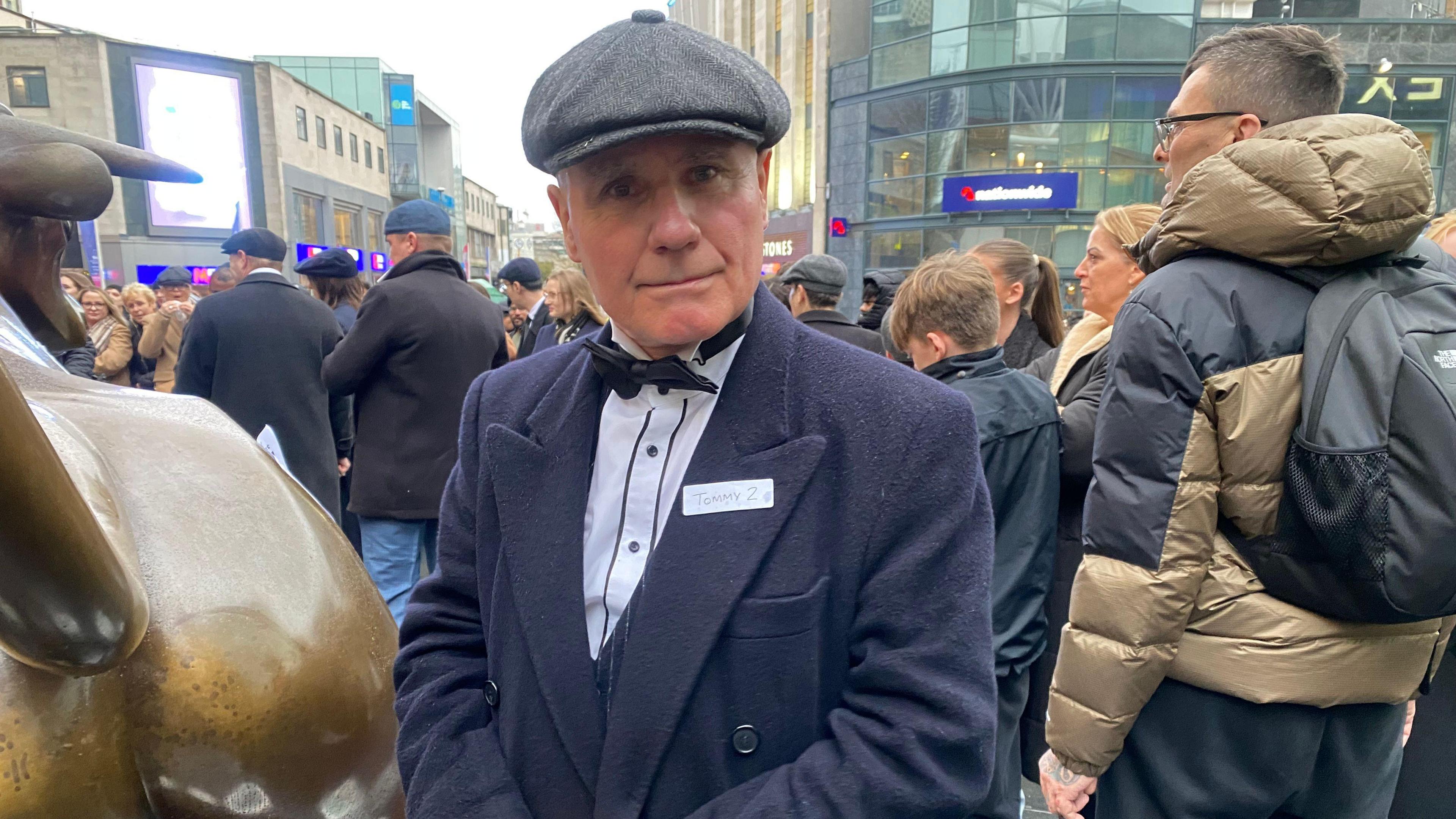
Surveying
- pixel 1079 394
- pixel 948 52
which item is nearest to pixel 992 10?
pixel 948 52

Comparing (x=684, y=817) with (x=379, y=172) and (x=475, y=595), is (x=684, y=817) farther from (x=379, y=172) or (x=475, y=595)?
(x=379, y=172)

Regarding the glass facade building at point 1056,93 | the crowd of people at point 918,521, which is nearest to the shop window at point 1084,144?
the glass facade building at point 1056,93

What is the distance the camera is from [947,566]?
1.10m

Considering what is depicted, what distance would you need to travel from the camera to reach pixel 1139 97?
65.8 feet

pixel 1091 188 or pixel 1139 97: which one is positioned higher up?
pixel 1139 97

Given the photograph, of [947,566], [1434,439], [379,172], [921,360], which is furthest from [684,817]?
[379,172]

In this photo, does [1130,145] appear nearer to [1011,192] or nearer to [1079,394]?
[1011,192]

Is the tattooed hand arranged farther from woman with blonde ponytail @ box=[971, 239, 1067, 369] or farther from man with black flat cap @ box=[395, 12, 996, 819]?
woman with blonde ponytail @ box=[971, 239, 1067, 369]

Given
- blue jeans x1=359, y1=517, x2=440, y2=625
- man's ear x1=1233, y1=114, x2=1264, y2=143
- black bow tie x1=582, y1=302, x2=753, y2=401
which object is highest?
man's ear x1=1233, y1=114, x2=1264, y2=143

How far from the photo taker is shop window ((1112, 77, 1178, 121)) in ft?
65.4

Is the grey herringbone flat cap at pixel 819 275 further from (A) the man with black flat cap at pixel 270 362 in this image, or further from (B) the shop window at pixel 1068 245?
(B) the shop window at pixel 1068 245

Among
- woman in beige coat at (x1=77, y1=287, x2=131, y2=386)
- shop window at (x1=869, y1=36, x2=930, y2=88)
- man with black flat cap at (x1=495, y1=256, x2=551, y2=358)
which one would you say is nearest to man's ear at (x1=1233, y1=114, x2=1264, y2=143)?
man with black flat cap at (x1=495, y1=256, x2=551, y2=358)

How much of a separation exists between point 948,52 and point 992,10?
53.6 inches

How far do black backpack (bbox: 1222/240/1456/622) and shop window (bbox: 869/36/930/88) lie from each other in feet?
74.1
